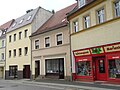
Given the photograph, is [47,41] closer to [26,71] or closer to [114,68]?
[26,71]

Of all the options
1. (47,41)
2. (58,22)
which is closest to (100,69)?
(47,41)

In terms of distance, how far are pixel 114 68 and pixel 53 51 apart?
1118cm

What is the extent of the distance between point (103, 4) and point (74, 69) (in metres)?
8.41

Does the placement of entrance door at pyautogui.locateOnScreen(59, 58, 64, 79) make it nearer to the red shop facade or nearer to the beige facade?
the beige facade

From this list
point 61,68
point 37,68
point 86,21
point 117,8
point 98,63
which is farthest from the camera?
point 37,68

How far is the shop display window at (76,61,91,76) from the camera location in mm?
20719

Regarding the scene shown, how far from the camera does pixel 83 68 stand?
21516 mm

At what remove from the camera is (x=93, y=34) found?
63.5 feet

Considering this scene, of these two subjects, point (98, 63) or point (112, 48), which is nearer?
point (112, 48)

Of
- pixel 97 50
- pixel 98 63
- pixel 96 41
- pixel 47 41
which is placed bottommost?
pixel 98 63

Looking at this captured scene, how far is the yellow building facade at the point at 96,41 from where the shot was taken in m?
17.0

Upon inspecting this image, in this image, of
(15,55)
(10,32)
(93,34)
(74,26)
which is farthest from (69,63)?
(10,32)

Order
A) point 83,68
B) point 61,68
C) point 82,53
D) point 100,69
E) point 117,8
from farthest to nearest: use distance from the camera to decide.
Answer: point 61,68, point 83,68, point 82,53, point 100,69, point 117,8

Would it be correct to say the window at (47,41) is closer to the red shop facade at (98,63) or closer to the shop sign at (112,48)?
the red shop facade at (98,63)
